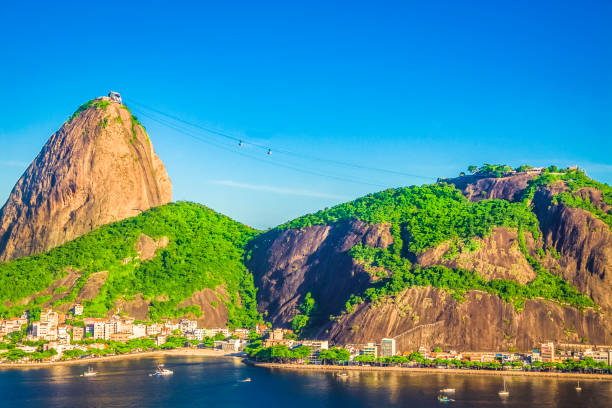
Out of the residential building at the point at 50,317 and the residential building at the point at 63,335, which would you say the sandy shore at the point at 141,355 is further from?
the residential building at the point at 50,317

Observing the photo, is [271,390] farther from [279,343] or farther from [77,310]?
[77,310]

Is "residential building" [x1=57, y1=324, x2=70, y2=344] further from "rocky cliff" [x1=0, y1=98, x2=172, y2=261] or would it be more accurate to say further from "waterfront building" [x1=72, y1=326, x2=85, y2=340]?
"rocky cliff" [x1=0, y1=98, x2=172, y2=261]

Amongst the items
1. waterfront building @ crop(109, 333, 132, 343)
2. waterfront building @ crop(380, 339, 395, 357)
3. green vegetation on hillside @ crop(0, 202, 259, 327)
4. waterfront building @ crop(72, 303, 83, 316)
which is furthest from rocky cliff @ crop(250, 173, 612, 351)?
waterfront building @ crop(72, 303, 83, 316)

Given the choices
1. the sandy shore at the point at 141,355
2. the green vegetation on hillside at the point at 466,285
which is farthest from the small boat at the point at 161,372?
the green vegetation on hillside at the point at 466,285

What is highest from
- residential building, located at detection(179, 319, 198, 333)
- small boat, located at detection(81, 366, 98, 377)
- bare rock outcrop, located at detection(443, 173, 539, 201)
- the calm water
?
bare rock outcrop, located at detection(443, 173, 539, 201)

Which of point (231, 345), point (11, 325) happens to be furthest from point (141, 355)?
point (11, 325)

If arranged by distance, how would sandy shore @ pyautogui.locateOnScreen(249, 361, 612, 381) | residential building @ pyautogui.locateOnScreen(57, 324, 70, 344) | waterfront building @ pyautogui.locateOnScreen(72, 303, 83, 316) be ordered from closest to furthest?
sandy shore @ pyautogui.locateOnScreen(249, 361, 612, 381) < residential building @ pyautogui.locateOnScreen(57, 324, 70, 344) < waterfront building @ pyautogui.locateOnScreen(72, 303, 83, 316)
